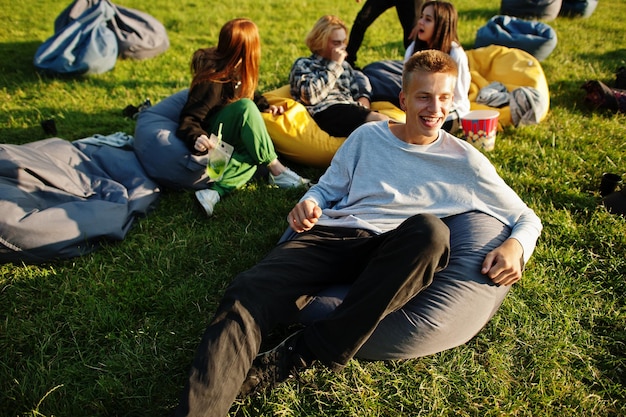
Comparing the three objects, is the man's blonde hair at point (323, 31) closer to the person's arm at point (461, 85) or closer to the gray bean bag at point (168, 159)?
the person's arm at point (461, 85)

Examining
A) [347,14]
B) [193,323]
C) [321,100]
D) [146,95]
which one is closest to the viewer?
[193,323]

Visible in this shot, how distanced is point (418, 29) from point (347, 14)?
5.14m

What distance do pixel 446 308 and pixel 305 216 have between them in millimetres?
870

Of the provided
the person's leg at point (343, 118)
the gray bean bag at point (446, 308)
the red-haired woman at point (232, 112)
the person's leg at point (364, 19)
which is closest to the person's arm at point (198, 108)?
the red-haired woman at point (232, 112)

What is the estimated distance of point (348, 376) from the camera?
2.39 meters

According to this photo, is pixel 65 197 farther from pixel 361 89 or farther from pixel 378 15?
pixel 378 15

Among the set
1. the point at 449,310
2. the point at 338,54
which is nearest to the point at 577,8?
the point at 338,54

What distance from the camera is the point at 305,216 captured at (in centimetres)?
260

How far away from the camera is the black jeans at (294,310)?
2.01 m

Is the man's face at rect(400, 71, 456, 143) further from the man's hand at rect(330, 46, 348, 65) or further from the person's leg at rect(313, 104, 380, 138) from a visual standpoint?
the man's hand at rect(330, 46, 348, 65)

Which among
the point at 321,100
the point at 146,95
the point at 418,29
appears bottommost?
the point at 146,95

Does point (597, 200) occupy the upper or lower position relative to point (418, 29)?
lower

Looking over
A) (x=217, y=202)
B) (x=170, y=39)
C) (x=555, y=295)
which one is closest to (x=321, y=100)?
(x=217, y=202)

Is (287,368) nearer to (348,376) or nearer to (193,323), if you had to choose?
(348,376)
